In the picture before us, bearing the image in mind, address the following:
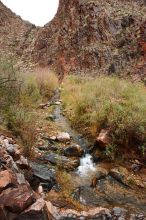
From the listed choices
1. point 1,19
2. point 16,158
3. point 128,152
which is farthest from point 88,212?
point 1,19

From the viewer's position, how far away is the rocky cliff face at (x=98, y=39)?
1834 cm

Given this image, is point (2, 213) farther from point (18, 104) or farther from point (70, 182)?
point (18, 104)

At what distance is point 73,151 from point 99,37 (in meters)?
14.0

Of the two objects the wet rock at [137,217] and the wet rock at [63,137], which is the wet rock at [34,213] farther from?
the wet rock at [63,137]

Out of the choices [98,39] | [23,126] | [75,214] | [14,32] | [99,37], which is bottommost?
[75,214]

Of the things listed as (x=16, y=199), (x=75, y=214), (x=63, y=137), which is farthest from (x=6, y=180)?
(x=63, y=137)

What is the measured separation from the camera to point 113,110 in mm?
7809

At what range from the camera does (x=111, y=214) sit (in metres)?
5.32

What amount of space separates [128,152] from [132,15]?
1441cm

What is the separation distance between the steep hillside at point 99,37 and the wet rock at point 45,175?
11085mm

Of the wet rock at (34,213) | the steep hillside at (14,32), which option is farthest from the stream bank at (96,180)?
the steep hillside at (14,32)

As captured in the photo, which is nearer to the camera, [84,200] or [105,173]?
[84,200]

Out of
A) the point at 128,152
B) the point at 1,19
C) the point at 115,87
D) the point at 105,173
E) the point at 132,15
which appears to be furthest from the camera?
the point at 1,19

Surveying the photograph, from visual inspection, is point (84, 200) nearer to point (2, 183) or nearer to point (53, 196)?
point (53, 196)
